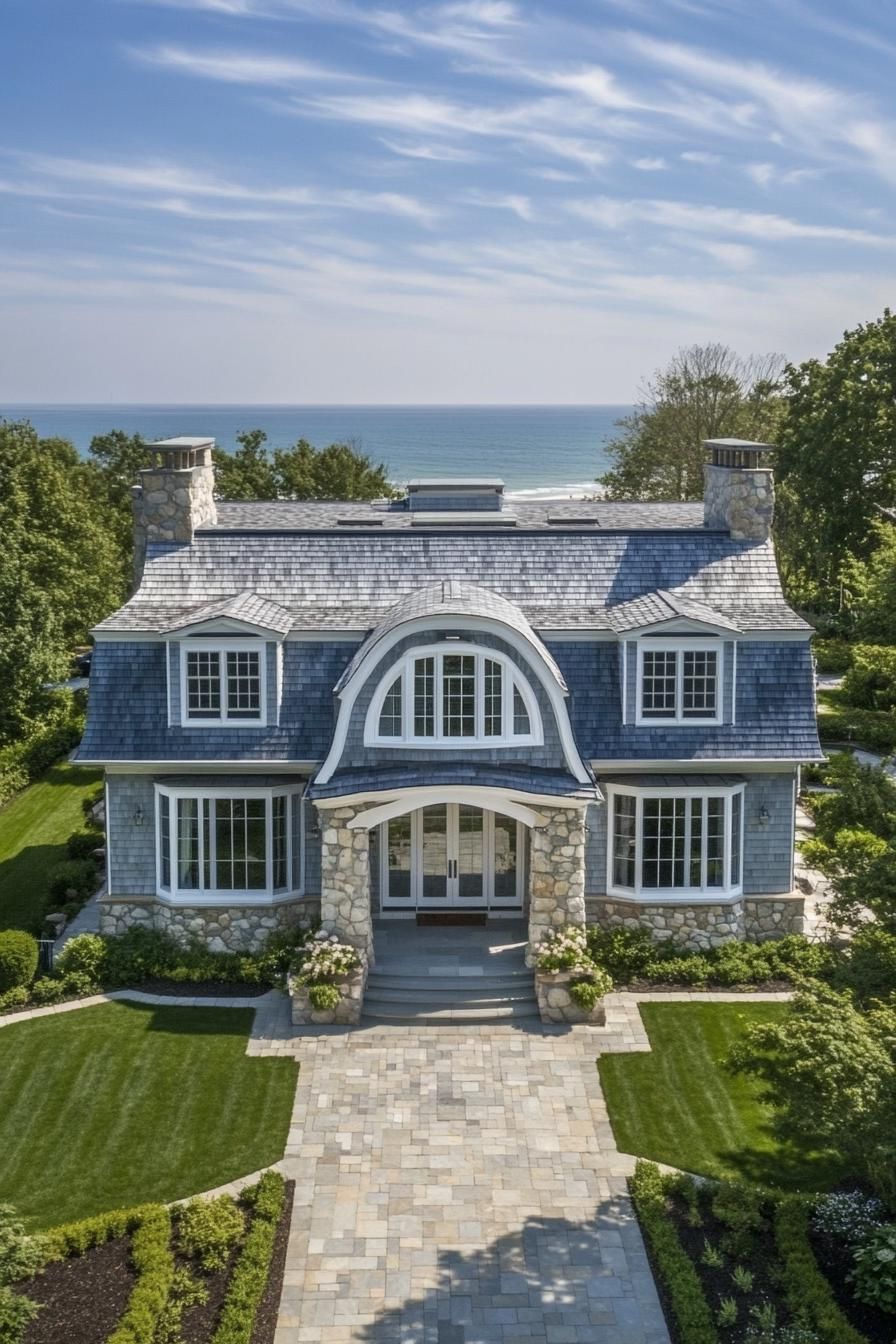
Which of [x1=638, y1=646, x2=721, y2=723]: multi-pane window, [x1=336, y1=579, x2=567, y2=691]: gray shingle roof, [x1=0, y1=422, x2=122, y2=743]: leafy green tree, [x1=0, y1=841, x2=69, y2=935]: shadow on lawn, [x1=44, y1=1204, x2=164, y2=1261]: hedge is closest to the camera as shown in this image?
[x1=44, y1=1204, x2=164, y2=1261]: hedge

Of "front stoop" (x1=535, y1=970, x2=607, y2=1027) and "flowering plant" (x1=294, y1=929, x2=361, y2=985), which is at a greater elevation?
"flowering plant" (x1=294, y1=929, x2=361, y2=985)

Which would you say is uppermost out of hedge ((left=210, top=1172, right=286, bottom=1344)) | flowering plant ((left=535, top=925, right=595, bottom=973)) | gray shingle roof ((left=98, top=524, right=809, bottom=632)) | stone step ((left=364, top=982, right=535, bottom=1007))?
gray shingle roof ((left=98, top=524, right=809, bottom=632))

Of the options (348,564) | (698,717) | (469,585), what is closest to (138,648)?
(348,564)

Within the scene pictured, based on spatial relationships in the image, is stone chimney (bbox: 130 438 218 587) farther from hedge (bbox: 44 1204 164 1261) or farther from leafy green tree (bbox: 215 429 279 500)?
leafy green tree (bbox: 215 429 279 500)

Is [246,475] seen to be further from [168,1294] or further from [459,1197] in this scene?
[168,1294]

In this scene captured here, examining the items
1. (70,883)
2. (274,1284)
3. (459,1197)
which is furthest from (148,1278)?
(70,883)

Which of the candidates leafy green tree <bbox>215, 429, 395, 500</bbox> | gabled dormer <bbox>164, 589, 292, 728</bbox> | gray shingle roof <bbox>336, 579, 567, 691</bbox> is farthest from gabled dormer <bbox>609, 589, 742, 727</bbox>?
leafy green tree <bbox>215, 429, 395, 500</bbox>
